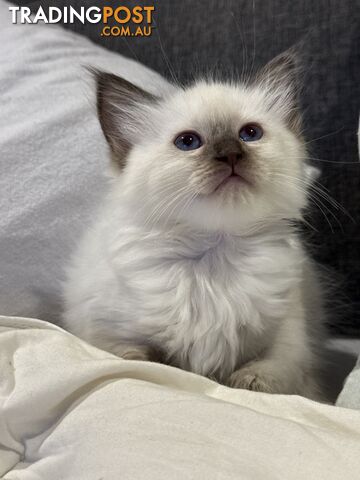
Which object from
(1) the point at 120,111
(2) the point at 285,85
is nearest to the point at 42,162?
(1) the point at 120,111

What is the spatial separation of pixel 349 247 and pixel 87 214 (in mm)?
627

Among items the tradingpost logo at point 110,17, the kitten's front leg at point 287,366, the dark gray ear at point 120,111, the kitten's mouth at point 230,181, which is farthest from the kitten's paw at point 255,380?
the tradingpost logo at point 110,17

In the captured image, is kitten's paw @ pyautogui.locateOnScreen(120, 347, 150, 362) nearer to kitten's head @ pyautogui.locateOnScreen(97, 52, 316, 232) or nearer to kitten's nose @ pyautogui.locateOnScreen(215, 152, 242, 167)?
kitten's head @ pyautogui.locateOnScreen(97, 52, 316, 232)

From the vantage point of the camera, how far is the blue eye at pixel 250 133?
3.55 feet

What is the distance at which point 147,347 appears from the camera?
1097mm

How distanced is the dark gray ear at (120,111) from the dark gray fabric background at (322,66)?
467mm

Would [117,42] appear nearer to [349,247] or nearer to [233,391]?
[349,247]

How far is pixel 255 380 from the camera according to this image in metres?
1.01

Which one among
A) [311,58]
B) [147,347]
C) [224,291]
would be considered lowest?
[147,347]

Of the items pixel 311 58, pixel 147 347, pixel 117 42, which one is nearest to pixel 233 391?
pixel 147 347

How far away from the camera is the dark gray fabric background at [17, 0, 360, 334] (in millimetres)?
1471

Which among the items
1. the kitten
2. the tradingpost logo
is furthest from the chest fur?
the tradingpost logo

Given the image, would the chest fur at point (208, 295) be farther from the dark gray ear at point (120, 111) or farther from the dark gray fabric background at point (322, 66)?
the dark gray fabric background at point (322, 66)

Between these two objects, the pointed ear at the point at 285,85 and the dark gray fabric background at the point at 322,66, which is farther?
the dark gray fabric background at the point at 322,66
